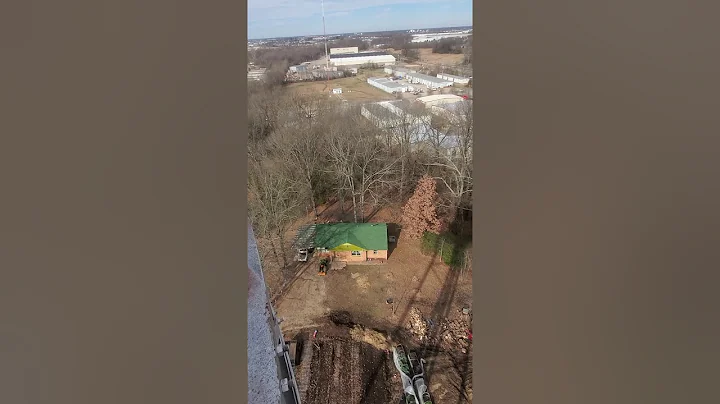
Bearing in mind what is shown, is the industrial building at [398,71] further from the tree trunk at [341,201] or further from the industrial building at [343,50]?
the tree trunk at [341,201]

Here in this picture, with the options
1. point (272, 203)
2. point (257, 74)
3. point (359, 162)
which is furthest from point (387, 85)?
point (272, 203)

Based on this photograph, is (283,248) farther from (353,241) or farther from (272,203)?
(353,241)

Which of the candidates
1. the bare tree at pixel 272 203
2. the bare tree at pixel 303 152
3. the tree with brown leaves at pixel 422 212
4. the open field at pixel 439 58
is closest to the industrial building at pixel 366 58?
the open field at pixel 439 58

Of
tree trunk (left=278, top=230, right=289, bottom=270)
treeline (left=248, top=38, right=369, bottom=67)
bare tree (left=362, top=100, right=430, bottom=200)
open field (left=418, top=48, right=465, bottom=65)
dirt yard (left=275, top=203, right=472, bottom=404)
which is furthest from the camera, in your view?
tree trunk (left=278, top=230, right=289, bottom=270)

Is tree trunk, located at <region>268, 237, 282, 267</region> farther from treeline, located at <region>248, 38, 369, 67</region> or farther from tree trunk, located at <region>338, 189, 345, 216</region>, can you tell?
treeline, located at <region>248, 38, 369, 67</region>

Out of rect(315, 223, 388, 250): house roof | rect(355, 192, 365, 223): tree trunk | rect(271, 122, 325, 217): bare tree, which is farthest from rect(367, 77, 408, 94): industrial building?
rect(315, 223, 388, 250): house roof

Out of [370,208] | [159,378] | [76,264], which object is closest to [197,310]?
[159,378]

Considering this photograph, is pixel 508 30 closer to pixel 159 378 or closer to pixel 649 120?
pixel 649 120
